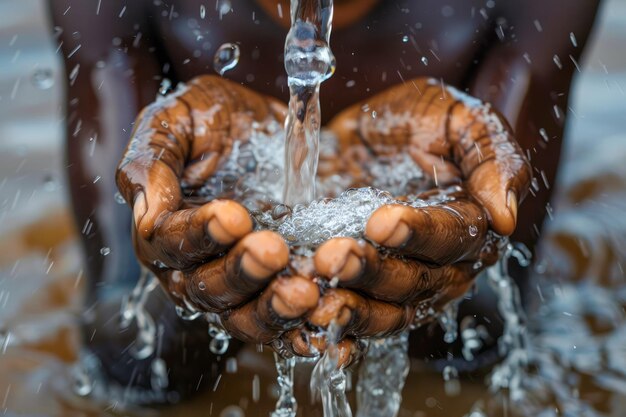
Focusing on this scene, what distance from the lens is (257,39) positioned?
158 cm

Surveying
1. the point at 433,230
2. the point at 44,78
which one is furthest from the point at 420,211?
the point at 44,78

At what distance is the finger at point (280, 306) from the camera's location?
833 mm

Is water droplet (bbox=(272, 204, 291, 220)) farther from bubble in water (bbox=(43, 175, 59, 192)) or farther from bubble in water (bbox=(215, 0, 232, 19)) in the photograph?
bubble in water (bbox=(43, 175, 59, 192))

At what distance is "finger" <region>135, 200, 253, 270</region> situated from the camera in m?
0.83

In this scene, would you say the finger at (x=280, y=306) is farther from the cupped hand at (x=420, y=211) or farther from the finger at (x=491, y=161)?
the finger at (x=491, y=161)

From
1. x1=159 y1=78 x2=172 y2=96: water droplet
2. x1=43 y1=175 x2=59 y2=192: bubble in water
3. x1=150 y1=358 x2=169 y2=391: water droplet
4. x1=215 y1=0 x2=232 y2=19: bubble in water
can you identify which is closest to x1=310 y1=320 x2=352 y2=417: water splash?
x1=150 y1=358 x2=169 y2=391: water droplet

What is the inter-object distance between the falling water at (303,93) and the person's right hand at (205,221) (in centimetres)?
10

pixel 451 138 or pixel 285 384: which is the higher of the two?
pixel 451 138

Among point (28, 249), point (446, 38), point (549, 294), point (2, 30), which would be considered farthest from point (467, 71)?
point (2, 30)

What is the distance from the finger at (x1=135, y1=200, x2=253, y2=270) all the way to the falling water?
0.98ft

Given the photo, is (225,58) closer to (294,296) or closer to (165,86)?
(165,86)

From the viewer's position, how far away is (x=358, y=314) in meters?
0.89

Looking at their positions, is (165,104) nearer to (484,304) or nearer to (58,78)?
(484,304)

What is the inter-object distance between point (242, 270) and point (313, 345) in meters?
0.12
